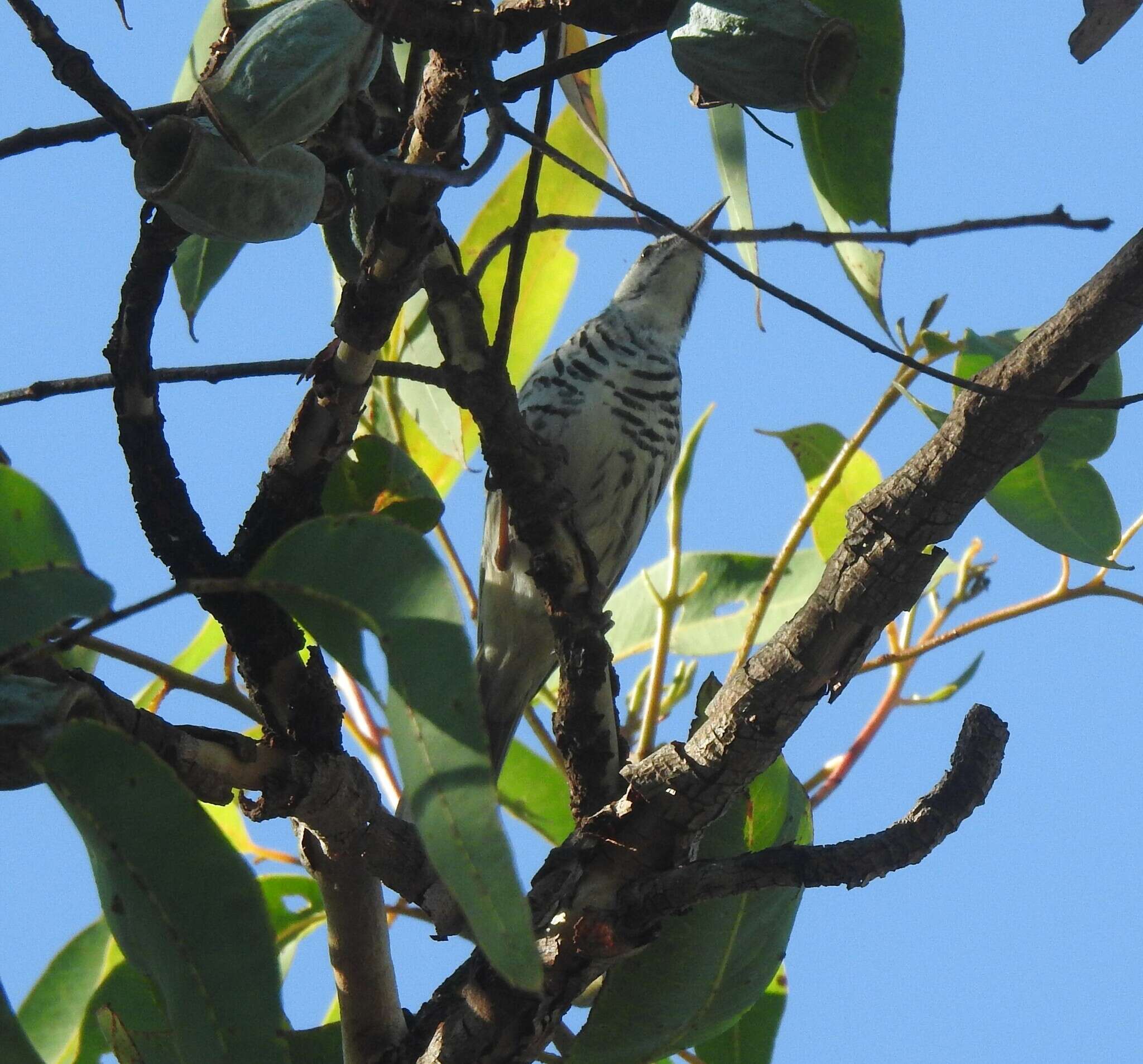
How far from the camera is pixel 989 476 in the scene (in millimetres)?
1097

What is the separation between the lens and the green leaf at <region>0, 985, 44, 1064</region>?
2.52 ft

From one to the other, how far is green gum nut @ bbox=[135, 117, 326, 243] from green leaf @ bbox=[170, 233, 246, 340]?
0.44 metres

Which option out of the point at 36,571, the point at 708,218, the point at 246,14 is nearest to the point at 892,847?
the point at 36,571

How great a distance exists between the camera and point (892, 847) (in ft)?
3.51

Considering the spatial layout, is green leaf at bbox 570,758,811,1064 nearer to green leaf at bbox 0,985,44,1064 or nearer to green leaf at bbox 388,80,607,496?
green leaf at bbox 0,985,44,1064

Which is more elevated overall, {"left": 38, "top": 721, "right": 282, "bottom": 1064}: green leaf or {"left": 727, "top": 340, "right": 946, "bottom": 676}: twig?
{"left": 727, "top": 340, "right": 946, "bottom": 676}: twig

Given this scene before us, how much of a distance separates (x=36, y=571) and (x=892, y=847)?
0.66 meters

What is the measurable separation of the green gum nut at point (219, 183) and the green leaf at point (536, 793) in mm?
1013

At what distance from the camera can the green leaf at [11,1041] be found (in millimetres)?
767

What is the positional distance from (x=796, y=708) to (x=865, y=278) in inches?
14.9

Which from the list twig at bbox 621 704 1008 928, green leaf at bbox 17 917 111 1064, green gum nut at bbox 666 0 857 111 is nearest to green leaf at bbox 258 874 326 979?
green leaf at bbox 17 917 111 1064

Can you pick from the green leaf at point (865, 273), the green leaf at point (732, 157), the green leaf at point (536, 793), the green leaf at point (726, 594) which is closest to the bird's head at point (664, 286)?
the green leaf at point (726, 594)

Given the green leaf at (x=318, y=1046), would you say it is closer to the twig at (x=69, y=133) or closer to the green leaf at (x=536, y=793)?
the green leaf at (x=536, y=793)

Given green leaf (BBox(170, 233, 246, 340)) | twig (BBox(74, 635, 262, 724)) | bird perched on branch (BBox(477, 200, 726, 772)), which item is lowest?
twig (BBox(74, 635, 262, 724))
